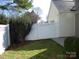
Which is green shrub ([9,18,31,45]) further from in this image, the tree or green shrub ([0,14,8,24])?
the tree

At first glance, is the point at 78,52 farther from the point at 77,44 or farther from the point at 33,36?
the point at 33,36

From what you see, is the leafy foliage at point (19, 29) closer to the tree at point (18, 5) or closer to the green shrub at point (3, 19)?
the green shrub at point (3, 19)

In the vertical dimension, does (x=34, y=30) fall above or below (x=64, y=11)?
below

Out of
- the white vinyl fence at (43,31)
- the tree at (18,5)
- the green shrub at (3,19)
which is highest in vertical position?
the tree at (18,5)

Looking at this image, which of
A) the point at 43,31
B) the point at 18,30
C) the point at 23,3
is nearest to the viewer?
the point at 23,3

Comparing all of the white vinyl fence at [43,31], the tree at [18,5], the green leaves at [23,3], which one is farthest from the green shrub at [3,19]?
the white vinyl fence at [43,31]

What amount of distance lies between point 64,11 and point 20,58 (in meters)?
9.69

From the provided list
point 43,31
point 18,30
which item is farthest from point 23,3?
point 43,31

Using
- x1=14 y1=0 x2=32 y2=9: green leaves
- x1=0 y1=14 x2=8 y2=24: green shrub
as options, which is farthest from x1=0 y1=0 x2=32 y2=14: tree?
x1=0 y1=14 x2=8 y2=24: green shrub

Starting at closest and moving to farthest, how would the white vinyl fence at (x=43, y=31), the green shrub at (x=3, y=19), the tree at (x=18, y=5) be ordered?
the green shrub at (x=3, y=19) → the tree at (x=18, y=5) → the white vinyl fence at (x=43, y=31)

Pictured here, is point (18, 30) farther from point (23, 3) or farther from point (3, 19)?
point (23, 3)

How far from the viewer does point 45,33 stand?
21438 mm

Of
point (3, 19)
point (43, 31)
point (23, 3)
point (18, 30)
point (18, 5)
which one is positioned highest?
point (23, 3)

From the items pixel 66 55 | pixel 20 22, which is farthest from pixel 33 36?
pixel 66 55
